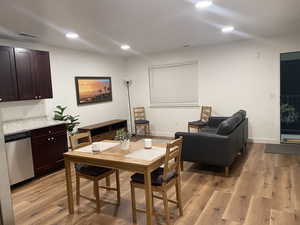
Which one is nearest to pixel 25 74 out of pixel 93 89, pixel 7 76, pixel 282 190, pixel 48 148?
pixel 7 76

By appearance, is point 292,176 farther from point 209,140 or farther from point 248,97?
point 248,97

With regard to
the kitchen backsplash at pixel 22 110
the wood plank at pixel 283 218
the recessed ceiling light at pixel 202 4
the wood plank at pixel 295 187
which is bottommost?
the wood plank at pixel 283 218

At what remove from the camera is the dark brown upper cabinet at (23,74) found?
12.0ft

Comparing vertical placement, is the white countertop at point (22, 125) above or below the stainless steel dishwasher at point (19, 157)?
above

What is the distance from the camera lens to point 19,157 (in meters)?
3.57

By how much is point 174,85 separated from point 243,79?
6.12 feet

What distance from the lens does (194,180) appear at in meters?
3.56

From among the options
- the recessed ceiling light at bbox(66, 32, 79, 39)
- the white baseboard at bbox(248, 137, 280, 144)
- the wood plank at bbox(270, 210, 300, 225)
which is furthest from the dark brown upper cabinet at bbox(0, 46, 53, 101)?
the white baseboard at bbox(248, 137, 280, 144)

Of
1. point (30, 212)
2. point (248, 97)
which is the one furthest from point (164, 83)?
point (30, 212)

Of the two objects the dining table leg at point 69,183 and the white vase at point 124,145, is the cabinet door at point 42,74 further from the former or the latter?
the white vase at point 124,145

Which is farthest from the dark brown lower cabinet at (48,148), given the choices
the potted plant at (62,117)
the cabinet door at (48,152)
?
the potted plant at (62,117)

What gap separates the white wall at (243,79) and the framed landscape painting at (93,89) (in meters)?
1.72

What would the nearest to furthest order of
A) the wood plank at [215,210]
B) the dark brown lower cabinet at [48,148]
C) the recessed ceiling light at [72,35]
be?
1. the wood plank at [215,210]
2. the dark brown lower cabinet at [48,148]
3. the recessed ceiling light at [72,35]

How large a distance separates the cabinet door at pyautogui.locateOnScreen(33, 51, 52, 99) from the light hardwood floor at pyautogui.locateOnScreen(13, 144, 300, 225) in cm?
156
